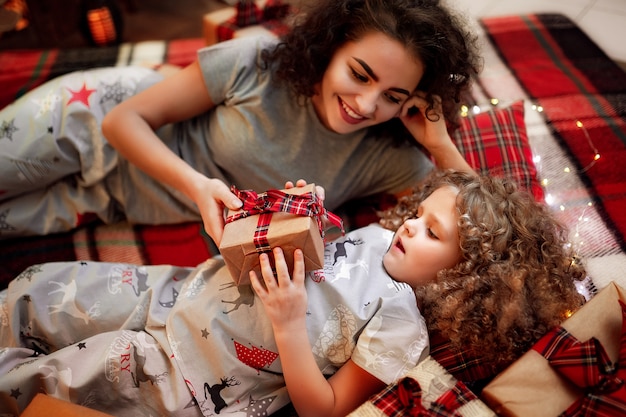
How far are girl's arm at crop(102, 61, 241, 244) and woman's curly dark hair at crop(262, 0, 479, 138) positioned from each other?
0.72ft

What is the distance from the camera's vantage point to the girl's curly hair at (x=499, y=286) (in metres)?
1.06

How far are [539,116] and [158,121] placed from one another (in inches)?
50.1

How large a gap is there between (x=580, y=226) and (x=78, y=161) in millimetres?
1424

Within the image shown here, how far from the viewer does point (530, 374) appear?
918 mm

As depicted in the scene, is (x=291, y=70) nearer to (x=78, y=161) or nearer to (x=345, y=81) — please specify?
(x=345, y=81)

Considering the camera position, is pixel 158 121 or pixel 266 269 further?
pixel 158 121

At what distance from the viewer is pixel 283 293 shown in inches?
39.1

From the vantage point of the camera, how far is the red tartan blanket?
1479mm

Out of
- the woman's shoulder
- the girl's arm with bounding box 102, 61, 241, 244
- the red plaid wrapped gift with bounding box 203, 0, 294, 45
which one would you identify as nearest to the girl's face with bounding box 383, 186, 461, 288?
the girl's arm with bounding box 102, 61, 241, 244

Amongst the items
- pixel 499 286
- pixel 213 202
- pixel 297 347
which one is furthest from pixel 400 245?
pixel 213 202

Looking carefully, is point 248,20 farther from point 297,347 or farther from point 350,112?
point 297,347

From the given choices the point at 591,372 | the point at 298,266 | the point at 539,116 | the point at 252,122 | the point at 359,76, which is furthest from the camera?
the point at 539,116

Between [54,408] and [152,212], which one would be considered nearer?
[54,408]

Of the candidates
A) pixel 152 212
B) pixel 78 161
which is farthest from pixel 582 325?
pixel 78 161
